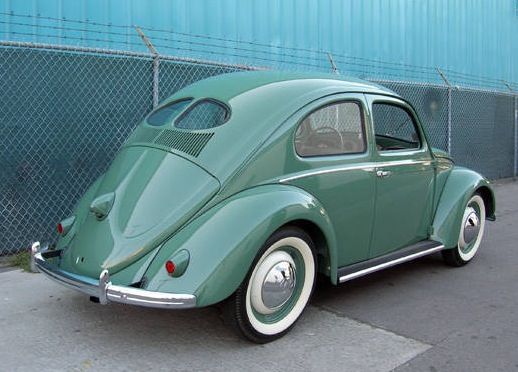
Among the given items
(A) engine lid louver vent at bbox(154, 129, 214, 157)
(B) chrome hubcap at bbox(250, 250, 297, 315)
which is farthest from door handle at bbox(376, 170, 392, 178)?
(A) engine lid louver vent at bbox(154, 129, 214, 157)

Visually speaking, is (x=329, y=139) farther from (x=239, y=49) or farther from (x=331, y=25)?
(x=331, y=25)

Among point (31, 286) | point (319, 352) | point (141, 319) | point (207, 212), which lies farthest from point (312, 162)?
point (31, 286)

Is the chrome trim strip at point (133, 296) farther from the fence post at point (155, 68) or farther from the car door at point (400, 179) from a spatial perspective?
the fence post at point (155, 68)

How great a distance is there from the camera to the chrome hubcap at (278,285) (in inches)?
141

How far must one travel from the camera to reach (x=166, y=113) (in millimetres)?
4367

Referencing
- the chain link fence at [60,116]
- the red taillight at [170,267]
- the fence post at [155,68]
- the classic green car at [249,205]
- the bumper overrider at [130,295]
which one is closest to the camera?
the bumper overrider at [130,295]

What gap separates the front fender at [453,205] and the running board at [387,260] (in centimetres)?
14

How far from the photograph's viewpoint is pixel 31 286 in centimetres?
479

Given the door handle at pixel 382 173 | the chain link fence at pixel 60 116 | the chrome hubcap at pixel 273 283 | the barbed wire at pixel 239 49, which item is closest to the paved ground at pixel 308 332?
the chrome hubcap at pixel 273 283

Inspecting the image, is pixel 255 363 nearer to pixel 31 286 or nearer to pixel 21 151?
pixel 31 286

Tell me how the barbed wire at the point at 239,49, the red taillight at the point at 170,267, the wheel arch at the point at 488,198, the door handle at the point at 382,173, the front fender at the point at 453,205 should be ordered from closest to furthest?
the red taillight at the point at 170,267, the door handle at the point at 382,173, the front fender at the point at 453,205, the wheel arch at the point at 488,198, the barbed wire at the point at 239,49

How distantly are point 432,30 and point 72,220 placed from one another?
11330 millimetres

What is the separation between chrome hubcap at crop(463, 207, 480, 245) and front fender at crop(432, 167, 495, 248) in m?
0.24

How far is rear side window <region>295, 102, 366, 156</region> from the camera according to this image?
4098mm
